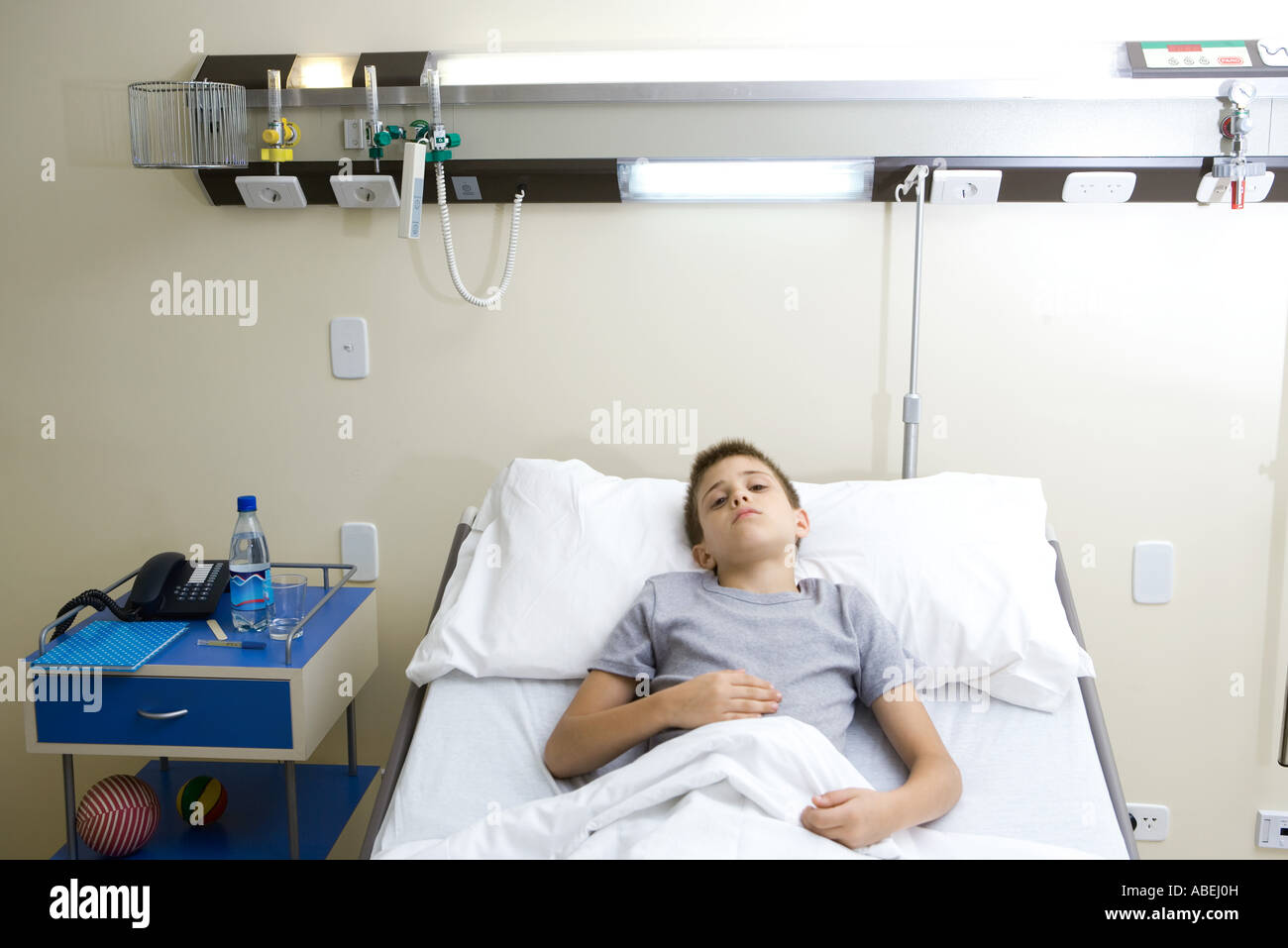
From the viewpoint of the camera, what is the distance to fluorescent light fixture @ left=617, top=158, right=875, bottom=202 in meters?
1.96

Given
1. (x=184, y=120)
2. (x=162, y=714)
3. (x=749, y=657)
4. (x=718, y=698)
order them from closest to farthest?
(x=718, y=698), (x=749, y=657), (x=162, y=714), (x=184, y=120)

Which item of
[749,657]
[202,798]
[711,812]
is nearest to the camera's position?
[711,812]

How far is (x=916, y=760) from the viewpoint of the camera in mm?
1435

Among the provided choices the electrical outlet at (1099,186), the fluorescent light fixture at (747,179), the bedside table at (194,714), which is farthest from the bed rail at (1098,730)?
the bedside table at (194,714)

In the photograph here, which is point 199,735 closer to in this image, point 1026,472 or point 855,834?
point 855,834

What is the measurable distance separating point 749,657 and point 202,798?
1.02 metres

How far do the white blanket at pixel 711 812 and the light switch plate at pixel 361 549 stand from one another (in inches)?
35.9

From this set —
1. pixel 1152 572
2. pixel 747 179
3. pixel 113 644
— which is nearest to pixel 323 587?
pixel 113 644

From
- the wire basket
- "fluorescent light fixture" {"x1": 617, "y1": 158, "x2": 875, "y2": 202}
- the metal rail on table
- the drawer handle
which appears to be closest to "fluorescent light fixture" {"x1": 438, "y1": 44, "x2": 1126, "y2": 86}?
"fluorescent light fixture" {"x1": 617, "y1": 158, "x2": 875, "y2": 202}

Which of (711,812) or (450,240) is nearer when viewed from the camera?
(711,812)

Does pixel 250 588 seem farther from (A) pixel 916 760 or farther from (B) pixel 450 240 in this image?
(A) pixel 916 760

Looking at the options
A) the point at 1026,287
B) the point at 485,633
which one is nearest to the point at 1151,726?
the point at 1026,287

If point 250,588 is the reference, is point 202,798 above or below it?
below

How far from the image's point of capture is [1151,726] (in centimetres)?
210
